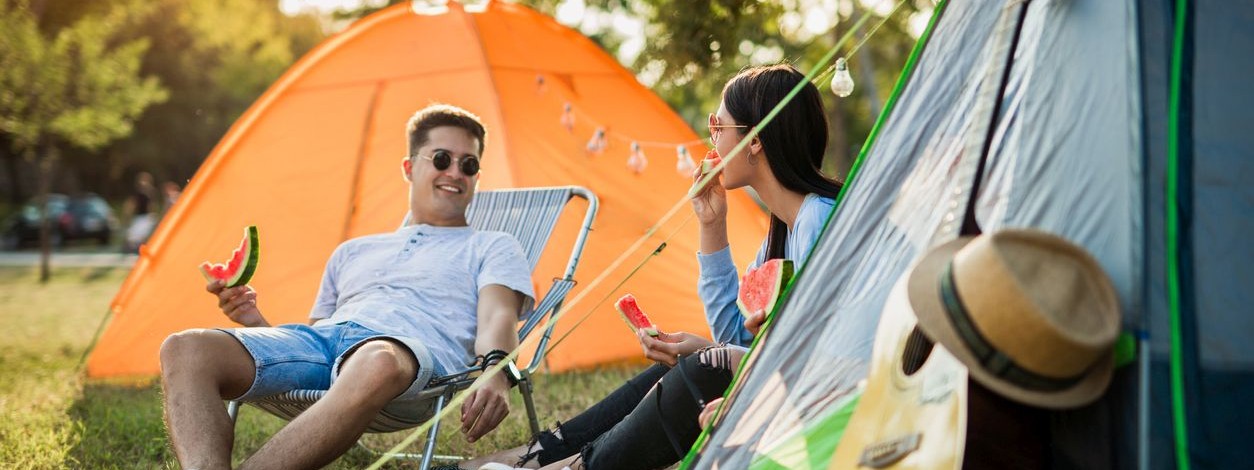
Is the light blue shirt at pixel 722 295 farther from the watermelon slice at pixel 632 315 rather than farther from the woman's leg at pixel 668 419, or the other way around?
the woman's leg at pixel 668 419

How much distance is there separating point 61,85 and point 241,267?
13.4 m

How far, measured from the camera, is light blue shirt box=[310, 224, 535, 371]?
339 centimetres

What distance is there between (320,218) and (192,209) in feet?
2.32

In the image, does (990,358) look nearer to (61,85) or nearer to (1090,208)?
(1090,208)

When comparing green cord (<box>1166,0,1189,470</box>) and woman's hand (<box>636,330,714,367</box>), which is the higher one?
green cord (<box>1166,0,1189,470</box>)

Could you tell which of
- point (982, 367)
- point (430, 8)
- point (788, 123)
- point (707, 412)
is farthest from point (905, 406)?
point (430, 8)

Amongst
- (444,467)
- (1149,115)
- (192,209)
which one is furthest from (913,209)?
(192,209)

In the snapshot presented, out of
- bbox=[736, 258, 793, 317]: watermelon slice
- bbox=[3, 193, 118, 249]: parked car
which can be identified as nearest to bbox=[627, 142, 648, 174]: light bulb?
bbox=[736, 258, 793, 317]: watermelon slice

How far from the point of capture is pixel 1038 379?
1654 millimetres

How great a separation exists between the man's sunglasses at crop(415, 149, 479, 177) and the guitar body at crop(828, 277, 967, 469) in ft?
6.54

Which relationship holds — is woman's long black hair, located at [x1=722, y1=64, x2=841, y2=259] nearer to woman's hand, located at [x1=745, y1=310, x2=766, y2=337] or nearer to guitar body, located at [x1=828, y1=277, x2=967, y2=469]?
woman's hand, located at [x1=745, y1=310, x2=766, y2=337]

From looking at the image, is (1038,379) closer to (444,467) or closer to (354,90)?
(444,467)

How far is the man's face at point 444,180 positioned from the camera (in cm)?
378

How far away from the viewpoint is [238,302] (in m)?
3.43
